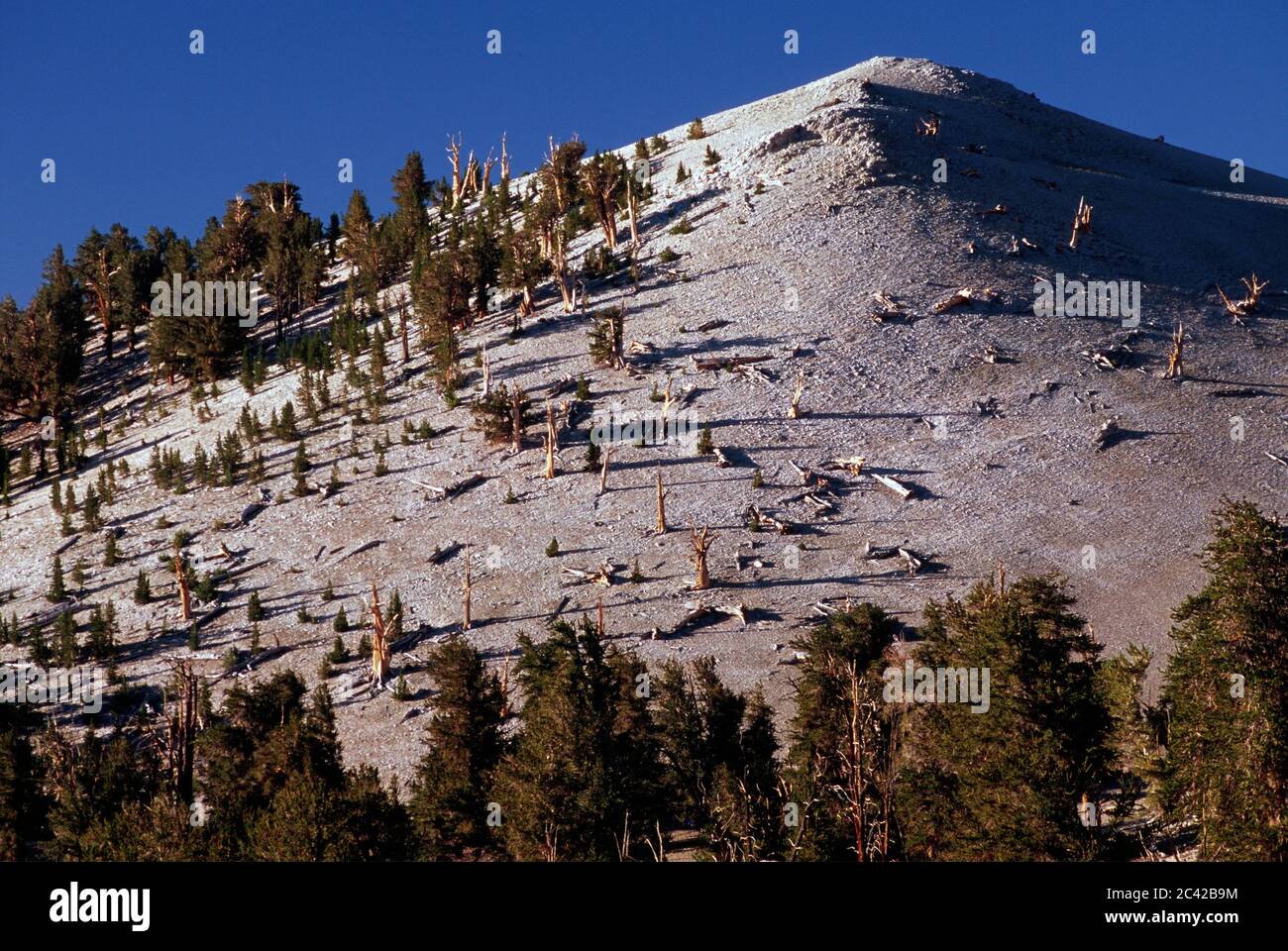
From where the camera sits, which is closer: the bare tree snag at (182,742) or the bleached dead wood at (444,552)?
the bare tree snag at (182,742)

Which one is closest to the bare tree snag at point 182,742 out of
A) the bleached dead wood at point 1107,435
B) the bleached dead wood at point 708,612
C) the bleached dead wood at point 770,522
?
the bleached dead wood at point 708,612

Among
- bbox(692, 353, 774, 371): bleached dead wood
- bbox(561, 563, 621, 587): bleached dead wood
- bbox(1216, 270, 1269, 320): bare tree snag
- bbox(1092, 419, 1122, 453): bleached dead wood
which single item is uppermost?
bbox(1216, 270, 1269, 320): bare tree snag

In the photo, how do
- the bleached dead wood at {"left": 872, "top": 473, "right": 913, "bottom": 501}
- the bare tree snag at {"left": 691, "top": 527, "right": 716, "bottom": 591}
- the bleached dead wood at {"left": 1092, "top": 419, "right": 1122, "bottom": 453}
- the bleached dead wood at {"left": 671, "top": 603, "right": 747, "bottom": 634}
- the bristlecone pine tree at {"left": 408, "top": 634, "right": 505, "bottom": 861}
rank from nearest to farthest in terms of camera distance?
the bristlecone pine tree at {"left": 408, "top": 634, "right": 505, "bottom": 861} < the bleached dead wood at {"left": 671, "top": 603, "right": 747, "bottom": 634} < the bare tree snag at {"left": 691, "top": 527, "right": 716, "bottom": 591} < the bleached dead wood at {"left": 872, "top": 473, "right": 913, "bottom": 501} < the bleached dead wood at {"left": 1092, "top": 419, "right": 1122, "bottom": 453}

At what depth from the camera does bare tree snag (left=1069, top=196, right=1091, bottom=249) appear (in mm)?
60031

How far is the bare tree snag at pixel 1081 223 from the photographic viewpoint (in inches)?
2363

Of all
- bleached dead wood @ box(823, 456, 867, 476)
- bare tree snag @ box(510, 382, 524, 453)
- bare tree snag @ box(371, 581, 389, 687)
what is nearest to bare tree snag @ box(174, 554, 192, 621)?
bare tree snag @ box(371, 581, 389, 687)

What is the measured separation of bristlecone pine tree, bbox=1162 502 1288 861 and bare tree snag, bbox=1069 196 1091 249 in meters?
45.5

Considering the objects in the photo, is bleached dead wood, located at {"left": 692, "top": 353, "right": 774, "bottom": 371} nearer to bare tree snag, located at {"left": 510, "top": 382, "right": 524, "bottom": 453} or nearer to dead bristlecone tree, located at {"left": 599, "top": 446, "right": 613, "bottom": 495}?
dead bristlecone tree, located at {"left": 599, "top": 446, "right": 613, "bottom": 495}

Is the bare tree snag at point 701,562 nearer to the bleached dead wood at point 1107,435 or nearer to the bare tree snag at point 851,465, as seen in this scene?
the bare tree snag at point 851,465

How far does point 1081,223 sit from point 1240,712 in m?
50.1

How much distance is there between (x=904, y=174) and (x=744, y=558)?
36554 millimetres

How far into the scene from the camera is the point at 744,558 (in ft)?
123

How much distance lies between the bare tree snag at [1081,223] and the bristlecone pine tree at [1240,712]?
45471 mm
